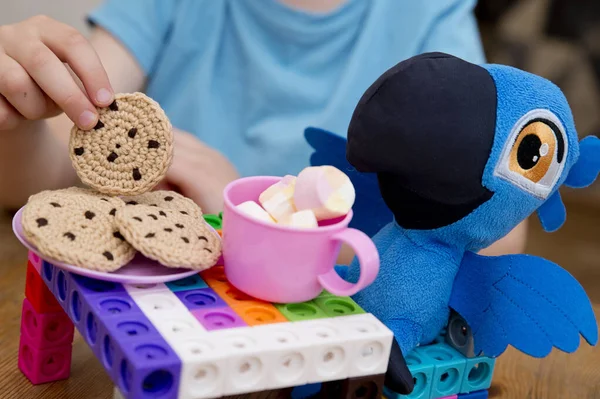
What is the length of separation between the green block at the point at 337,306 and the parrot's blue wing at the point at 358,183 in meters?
0.13

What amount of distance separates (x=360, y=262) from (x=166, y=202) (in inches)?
6.1

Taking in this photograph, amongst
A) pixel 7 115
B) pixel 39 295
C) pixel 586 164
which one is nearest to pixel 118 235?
pixel 39 295

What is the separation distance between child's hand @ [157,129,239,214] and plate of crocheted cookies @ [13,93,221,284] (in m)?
0.24

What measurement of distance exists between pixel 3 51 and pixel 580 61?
143 cm

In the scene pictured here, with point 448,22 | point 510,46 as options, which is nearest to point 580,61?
point 510,46

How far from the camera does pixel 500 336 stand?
1.47 ft

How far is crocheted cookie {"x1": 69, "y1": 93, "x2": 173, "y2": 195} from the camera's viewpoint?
0.46 meters

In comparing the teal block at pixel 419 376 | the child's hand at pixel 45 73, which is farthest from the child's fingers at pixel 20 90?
the teal block at pixel 419 376

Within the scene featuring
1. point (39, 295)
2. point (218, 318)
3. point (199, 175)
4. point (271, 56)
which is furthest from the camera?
point (271, 56)

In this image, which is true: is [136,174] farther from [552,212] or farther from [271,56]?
[271,56]

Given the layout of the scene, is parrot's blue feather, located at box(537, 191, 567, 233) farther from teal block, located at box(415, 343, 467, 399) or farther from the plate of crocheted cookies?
the plate of crocheted cookies

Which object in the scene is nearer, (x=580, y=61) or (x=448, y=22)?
(x=448, y=22)

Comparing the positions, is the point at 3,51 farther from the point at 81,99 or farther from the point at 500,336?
the point at 500,336

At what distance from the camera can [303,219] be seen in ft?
1.31
